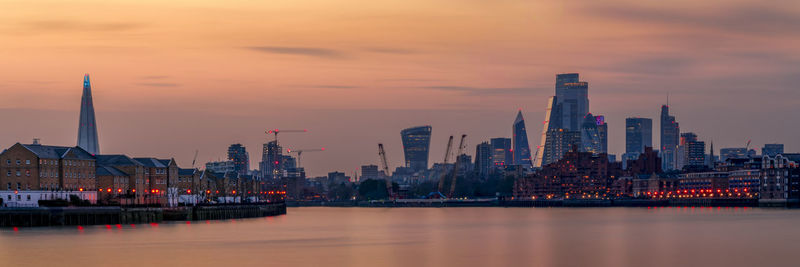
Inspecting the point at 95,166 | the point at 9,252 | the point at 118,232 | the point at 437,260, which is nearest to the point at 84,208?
the point at 118,232

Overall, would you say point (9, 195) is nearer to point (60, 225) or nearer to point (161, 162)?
point (60, 225)

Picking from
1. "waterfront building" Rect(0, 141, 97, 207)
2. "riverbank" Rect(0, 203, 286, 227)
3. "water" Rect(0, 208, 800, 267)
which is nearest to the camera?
"water" Rect(0, 208, 800, 267)

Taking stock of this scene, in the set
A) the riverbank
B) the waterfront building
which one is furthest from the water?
the waterfront building

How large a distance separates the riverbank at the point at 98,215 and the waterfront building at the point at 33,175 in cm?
824

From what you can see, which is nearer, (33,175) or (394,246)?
(394,246)

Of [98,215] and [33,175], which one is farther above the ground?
[33,175]

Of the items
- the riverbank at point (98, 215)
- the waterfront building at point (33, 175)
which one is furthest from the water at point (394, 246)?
the waterfront building at point (33, 175)

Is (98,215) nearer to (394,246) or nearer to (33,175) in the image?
(33,175)

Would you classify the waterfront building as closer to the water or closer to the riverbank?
the riverbank

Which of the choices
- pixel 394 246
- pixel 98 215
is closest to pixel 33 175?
pixel 98 215

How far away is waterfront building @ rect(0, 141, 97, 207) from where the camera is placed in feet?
453

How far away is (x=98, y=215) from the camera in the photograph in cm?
13462

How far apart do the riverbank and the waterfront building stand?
8240 millimetres

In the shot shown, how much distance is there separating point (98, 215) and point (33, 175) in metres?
11.8
